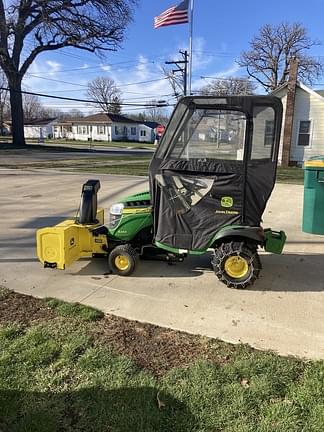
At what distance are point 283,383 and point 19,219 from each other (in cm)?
572

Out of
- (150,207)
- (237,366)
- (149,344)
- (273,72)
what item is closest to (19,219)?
(150,207)

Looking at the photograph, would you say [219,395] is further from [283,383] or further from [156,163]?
[156,163]

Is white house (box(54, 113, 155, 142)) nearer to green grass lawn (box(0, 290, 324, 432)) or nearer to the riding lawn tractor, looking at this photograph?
the riding lawn tractor

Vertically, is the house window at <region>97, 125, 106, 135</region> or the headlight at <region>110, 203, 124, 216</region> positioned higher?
the house window at <region>97, 125, 106, 135</region>

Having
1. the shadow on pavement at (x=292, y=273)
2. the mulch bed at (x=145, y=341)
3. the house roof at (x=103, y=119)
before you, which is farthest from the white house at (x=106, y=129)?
the mulch bed at (x=145, y=341)

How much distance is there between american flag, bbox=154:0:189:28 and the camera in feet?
66.8

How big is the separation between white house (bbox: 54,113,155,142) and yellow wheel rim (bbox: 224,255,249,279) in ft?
214

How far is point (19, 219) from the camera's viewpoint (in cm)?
691

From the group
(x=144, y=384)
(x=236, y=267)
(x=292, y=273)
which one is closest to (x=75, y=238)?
(x=236, y=267)

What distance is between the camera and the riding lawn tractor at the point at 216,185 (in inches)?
143

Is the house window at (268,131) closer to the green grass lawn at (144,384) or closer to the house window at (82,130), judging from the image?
the green grass lawn at (144,384)

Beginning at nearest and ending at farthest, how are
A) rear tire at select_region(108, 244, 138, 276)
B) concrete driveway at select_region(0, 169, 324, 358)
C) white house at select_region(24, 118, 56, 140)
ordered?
concrete driveway at select_region(0, 169, 324, 358)
rear tire at select_region(108, 244, 138, 276)
white house at select_region(24, 118, 56, 140)

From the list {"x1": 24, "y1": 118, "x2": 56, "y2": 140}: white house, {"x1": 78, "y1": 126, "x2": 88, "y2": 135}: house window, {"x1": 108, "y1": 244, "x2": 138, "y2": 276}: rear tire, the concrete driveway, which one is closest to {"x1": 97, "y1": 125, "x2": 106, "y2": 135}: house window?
{"x1": 78, "y1": 126, "x2": 88, "y2": 135}: house window

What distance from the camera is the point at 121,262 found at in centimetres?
427
